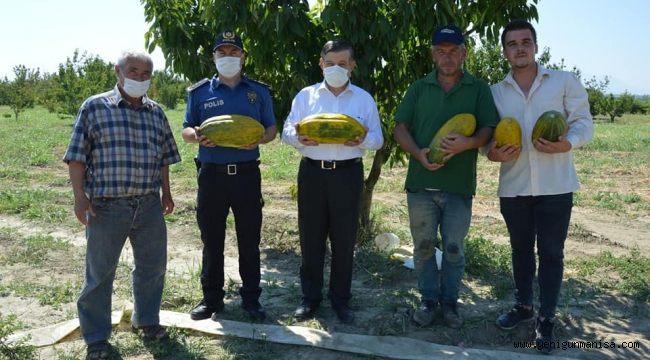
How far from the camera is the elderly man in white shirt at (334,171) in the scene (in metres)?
4.23

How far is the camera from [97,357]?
3893 mm

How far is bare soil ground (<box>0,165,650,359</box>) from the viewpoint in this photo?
13.9 ft

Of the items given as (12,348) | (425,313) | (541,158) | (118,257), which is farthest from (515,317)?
(12,348)

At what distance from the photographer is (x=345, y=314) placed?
177 inches

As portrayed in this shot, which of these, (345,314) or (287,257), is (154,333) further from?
(287,257)

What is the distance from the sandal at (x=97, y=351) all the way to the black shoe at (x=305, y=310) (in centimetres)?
143

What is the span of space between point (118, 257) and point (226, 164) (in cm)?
102

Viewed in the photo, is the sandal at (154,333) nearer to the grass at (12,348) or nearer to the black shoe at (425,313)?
the grass at (12,348)

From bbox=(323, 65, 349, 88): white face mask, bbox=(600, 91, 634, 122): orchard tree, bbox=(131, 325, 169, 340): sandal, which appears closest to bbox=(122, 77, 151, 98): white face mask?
bbox=(323, 65, 349, 88): white face mask

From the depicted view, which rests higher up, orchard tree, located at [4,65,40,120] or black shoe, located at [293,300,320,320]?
orchard tree, located at [4,65,40,120]

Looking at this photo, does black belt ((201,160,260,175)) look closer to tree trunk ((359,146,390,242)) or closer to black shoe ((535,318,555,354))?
tree trunk ((359,146,390,242))

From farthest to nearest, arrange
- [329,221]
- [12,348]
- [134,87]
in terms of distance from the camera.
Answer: [329,221]
[12,348]
[134,87]

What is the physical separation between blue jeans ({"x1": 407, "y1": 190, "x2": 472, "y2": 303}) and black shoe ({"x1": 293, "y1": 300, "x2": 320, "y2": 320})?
885 millimetres

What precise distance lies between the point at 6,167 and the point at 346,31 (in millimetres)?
9887
